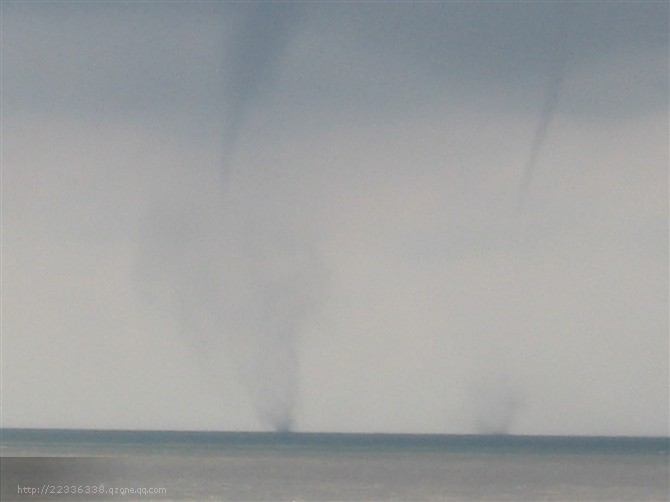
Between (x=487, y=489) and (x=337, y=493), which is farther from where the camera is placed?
(x=487, y=489)

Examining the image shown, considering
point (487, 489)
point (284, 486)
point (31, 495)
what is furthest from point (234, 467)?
point (31, 495)

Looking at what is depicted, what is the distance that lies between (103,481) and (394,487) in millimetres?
11861

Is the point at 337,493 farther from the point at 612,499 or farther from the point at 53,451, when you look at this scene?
the point at 53,451

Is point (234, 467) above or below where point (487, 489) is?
below

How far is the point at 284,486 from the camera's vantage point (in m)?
43.8

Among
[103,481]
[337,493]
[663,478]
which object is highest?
[337,493]

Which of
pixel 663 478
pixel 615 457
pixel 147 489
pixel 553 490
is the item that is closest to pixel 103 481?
pixel 147 489

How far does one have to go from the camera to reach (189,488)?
38562mm

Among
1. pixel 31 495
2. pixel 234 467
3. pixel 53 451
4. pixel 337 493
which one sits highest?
pixel 31 495

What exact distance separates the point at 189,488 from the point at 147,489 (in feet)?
5.24

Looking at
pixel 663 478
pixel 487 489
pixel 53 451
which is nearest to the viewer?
pixel 487 489

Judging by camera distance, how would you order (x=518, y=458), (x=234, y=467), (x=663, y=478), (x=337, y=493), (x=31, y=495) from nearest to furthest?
(x=31, y=495) < (x=337, y=493) < (x=663, y=478) < (x=234, y=467) < (x=518, y=458)

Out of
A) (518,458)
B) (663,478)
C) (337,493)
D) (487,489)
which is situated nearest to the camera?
(337,493)

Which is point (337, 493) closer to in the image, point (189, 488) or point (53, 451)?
point (189, 488)
